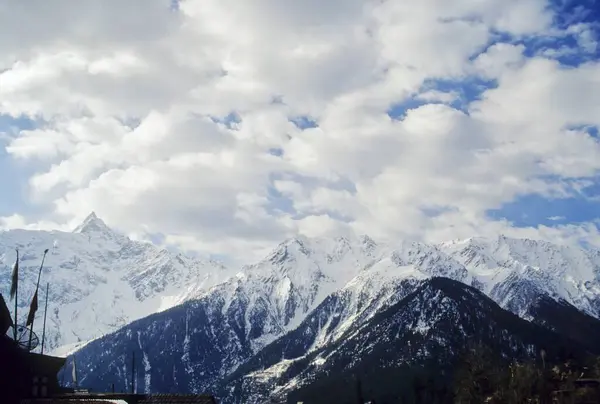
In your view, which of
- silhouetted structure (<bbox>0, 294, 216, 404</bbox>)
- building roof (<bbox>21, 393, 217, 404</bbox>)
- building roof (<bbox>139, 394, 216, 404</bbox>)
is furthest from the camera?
silhouetted structure (<bbox>0, 294, 216, 404</bbox>)

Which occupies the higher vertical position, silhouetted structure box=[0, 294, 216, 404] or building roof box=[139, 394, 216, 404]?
silhouetted structure box=[0, 294, 216, 404]

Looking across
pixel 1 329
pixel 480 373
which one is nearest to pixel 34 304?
pixel 1 329

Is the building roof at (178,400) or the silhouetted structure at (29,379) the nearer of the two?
the building roof at (178,400)

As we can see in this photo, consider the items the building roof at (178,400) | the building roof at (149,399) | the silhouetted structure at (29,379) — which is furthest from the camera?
the silhouetted structure at (29,379)

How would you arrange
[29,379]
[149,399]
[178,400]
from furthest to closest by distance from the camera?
[29,379], [149,399], [178,400]

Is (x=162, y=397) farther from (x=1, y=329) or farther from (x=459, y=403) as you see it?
(x=459, y=403)

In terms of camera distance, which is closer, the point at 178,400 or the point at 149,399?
the point at 178,400

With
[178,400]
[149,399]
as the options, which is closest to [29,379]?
[149,399]

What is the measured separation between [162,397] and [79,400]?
7.68m

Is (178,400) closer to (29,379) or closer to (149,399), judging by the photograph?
(149,399)

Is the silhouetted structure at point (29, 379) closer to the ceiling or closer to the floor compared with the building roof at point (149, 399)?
closer to the ceiling

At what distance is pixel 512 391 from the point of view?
13362 cm

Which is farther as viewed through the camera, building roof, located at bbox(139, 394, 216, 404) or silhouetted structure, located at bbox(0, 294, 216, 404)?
silhouetted structure, located at bbox(0, 294, 216, 404)

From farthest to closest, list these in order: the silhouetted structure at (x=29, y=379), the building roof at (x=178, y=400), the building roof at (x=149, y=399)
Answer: the silhouetted structure at (x=29, y=379) → the building roof at (x=178, y=400) → the building roof at (x=149, y=399)
